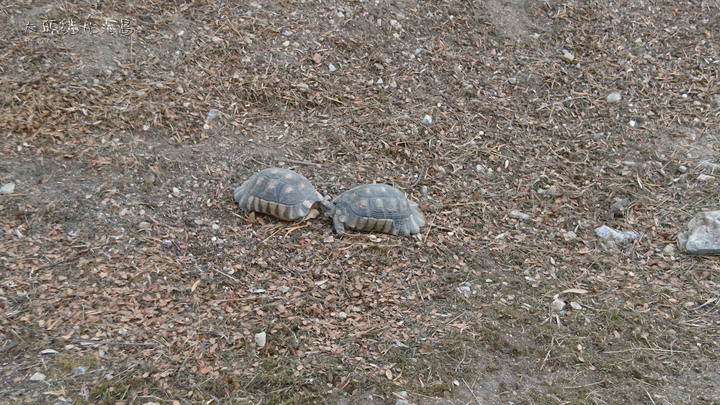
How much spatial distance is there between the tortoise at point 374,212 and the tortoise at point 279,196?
0.19 meters

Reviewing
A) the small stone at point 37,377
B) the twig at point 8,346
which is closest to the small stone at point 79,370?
the small stone at point 37,377

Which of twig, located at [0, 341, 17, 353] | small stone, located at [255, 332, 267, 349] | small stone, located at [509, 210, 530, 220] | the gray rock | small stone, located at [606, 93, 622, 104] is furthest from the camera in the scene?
small stone, located at [606, 93, 622, 104]

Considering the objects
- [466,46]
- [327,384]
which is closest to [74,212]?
[327,384]

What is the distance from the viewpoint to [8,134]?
479 centimetres

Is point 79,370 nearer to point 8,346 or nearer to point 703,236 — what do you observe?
point 8,346

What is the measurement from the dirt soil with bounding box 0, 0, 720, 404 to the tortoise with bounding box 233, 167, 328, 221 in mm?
128

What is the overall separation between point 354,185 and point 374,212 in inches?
23.7

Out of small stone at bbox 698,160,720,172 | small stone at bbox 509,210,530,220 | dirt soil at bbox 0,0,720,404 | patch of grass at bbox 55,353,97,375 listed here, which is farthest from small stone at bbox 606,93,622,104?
patch of grass at bbox 55,353,97,375

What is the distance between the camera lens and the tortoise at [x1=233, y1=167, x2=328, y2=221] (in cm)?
462

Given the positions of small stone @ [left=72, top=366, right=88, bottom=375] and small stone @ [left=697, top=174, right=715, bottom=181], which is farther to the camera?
small stone @ [left=697, top=174, right=715, bottom=181]

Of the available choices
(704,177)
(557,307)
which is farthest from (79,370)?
(704,177)

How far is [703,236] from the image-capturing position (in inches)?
183

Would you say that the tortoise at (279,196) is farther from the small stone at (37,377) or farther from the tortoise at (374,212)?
the small stone at (37,377)

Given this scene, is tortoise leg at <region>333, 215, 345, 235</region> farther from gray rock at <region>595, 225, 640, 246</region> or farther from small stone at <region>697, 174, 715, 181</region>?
small stone at <region>697, 174, 715, 181</region>
